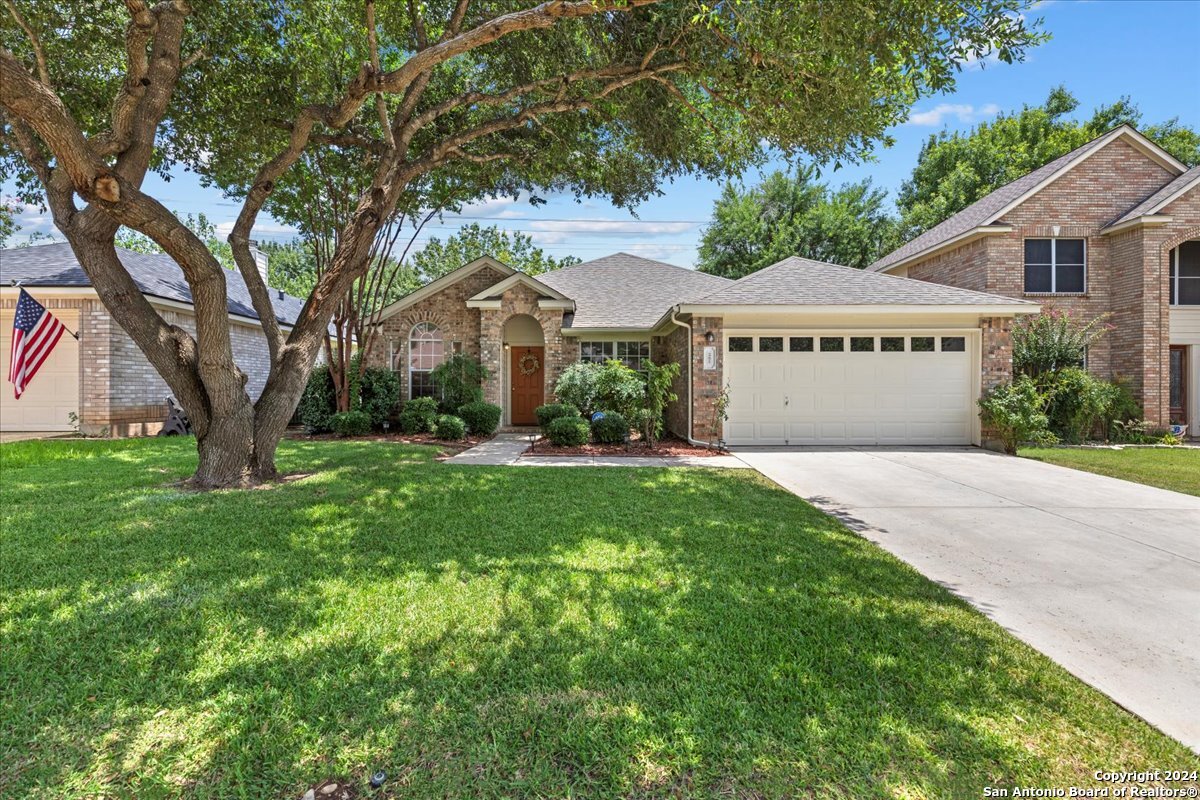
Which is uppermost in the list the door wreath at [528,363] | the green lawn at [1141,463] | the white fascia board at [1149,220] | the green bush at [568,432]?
the white fascia board at [1149,220]

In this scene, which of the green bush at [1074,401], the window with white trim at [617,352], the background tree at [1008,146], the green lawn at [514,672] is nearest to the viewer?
the green lawn at [514,672]

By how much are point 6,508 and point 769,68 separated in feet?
32.3

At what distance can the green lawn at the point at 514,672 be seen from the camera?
202cm

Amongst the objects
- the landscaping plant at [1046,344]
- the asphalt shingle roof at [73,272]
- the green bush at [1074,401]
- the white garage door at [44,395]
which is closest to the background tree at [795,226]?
the landscaping plant at [1046,344]

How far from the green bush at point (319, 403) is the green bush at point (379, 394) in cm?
85

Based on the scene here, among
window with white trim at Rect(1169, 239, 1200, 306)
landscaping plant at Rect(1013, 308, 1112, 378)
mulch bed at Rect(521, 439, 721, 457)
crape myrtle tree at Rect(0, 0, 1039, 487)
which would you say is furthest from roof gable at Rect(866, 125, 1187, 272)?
mulch bed at Rect(521, 439, 721, 457)

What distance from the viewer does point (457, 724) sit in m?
2.23

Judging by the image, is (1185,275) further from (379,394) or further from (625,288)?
(379,394)

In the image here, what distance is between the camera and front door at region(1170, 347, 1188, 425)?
13344 millimetres

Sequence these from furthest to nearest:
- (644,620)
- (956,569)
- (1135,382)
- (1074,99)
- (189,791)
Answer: (1074,99) < (1135,382) < (956,569) < (644,620) < (189,791)

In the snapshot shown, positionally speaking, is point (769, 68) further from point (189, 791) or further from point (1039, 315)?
point (1039, 315)

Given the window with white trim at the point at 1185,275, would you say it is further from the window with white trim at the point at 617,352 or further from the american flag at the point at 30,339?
the american flag at the point at 30,339

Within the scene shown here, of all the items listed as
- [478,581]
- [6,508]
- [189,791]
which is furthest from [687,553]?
[6,508]

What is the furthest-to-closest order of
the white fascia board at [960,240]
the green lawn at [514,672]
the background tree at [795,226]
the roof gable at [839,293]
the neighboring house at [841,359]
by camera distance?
the background tree at [795,226] < the white fascia board at [960,240] < the neighboring house at [841,359] < the roof gable at [839,293] < the green lawn at [514,672]
